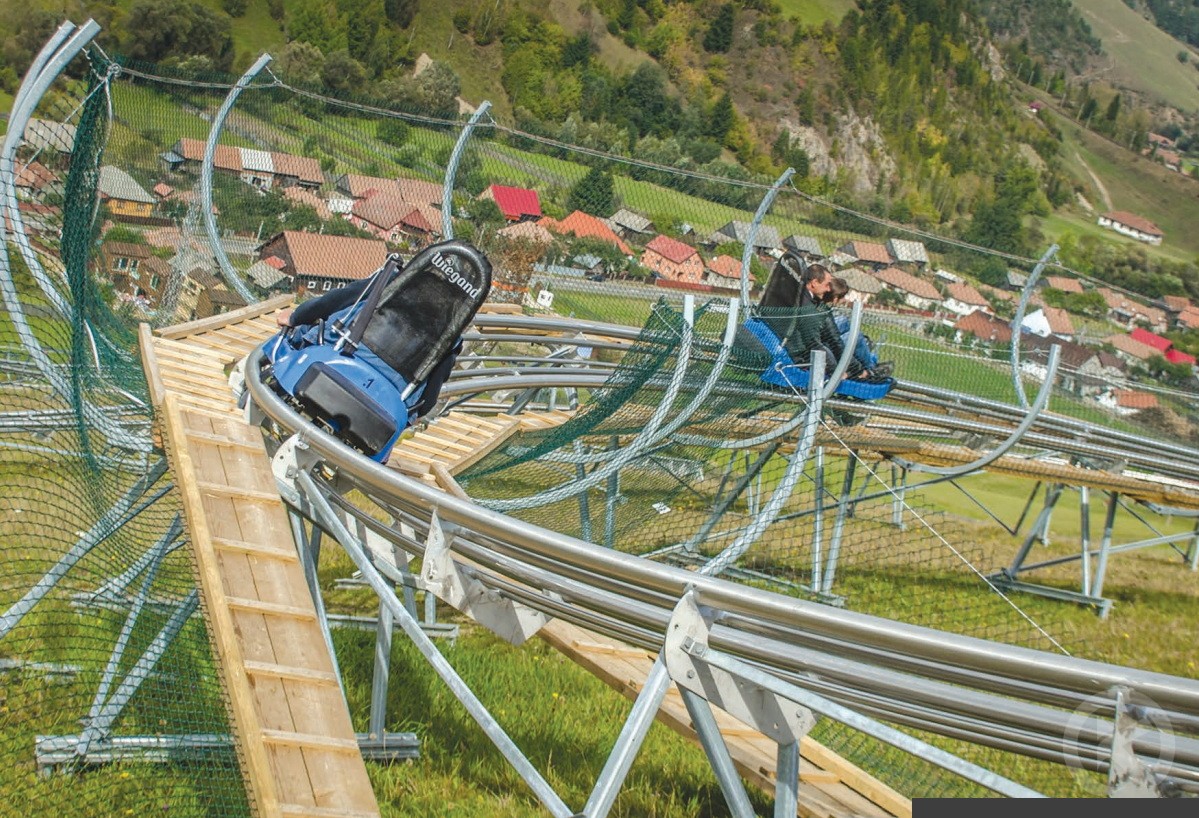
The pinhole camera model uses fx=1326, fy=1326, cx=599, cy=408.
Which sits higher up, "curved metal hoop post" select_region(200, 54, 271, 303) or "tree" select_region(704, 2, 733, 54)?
"curved metal hoop post" select_region(200, 54, 271, 303)

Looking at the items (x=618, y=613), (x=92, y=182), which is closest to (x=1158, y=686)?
(x=618, y=613)

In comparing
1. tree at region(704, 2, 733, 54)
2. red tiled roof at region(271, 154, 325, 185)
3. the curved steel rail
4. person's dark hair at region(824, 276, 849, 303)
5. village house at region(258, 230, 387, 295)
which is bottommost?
tree at region(704, 2, 733, 54)

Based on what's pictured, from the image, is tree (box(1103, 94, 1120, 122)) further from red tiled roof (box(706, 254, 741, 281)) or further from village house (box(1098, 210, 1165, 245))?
red tiled roof (box(706, 254, 741, 281))

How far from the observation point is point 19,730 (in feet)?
16.5

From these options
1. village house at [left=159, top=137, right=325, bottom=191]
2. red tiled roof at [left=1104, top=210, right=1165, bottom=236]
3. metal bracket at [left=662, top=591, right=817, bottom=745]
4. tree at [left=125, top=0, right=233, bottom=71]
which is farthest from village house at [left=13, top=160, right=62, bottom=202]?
red tiled roof at [left=1104, top=210, right=1165, bottom=236]

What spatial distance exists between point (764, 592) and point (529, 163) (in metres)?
7.27

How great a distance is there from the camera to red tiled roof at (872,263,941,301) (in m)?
11.6

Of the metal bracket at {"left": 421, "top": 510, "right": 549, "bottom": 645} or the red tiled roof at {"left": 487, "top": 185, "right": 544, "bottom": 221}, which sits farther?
the red tiled roof at {"left": 487, "top": 185, "right": 544, "bottom": 221}

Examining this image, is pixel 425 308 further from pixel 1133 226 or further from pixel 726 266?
pixel 1133 226

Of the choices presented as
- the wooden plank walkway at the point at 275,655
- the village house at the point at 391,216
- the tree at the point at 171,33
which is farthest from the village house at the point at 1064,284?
the tree at the point at 171,33

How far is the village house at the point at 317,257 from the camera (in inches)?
359

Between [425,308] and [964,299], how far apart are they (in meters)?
7.43

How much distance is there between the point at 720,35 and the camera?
363ft

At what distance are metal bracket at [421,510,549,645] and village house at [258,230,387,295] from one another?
530 cm
